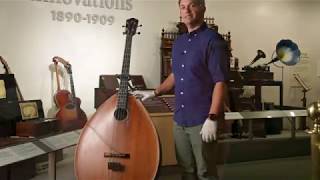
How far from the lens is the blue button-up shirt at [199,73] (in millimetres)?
1830

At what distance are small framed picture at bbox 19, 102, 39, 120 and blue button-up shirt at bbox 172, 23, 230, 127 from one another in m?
2.27

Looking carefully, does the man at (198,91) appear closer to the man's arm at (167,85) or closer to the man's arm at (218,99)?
the man's arm at (218,99)

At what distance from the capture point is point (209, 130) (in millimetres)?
1761

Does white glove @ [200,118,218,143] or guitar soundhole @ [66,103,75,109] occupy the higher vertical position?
white glove @ [200,118,218,143]

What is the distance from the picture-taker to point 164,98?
11.8 feet

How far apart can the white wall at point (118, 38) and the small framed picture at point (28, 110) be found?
626 millimetres

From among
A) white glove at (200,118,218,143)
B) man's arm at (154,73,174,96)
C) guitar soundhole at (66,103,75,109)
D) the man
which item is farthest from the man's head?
guitar soundhole at (66,103,75,109)

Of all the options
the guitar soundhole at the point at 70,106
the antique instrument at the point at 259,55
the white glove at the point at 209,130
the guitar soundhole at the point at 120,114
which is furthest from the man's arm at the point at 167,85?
the antique instrument at the point at 259,55

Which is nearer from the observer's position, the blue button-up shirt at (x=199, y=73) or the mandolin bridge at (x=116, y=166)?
the blue button-up shirt at (x=199, y=73)

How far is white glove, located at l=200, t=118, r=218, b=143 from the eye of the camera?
1.76 meters

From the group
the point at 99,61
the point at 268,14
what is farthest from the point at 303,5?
the point at 99,61

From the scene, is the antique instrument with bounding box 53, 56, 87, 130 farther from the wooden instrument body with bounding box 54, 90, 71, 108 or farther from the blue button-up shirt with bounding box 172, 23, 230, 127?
the blue button-up shirt with bounding box 172, 23, 230, 127

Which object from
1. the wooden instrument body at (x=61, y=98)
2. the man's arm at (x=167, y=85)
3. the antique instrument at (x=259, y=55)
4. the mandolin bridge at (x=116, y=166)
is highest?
the antique instrument at (x=259, y=55)

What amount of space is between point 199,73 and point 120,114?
17.8 inches
